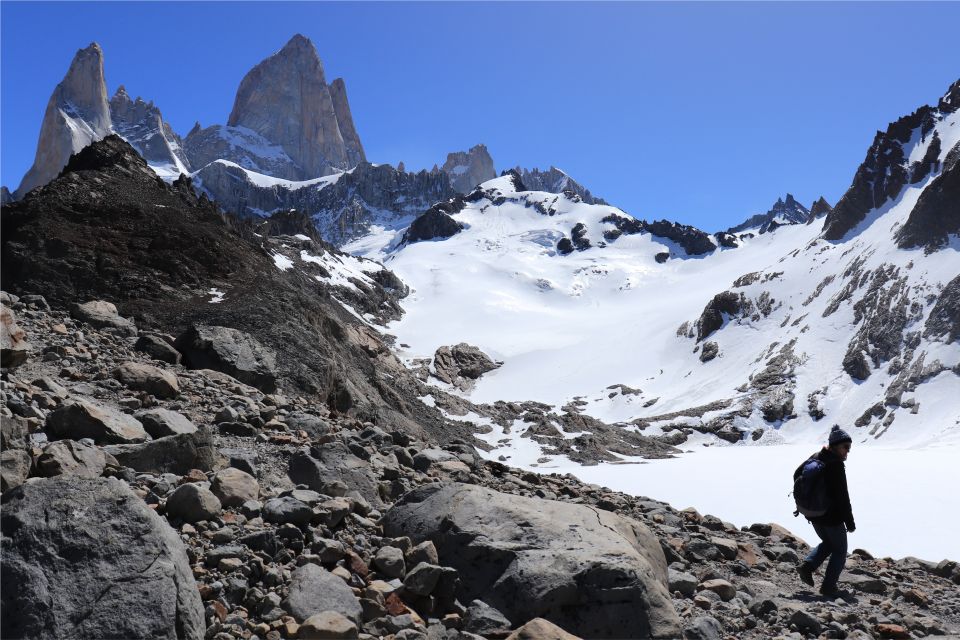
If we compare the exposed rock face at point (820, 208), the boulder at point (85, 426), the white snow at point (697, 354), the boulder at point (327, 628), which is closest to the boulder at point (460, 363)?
the white snow at point (697, 354)

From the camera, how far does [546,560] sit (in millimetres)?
6418

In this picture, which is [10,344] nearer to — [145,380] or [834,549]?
[145,380]

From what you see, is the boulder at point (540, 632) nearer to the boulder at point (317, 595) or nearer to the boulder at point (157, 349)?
the boulder at point (317, 595)

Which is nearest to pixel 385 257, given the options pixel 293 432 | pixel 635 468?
pixel 635 468

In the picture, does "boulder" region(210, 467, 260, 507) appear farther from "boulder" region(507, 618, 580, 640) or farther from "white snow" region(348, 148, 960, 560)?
"white snow" region(348, 148, 960, 560)

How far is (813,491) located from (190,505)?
826 cm

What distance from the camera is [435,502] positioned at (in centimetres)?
765

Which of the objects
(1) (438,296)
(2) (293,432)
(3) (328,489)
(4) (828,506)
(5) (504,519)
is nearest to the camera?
(5) (504,519)

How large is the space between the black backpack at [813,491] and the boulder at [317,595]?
→ 6.59 m

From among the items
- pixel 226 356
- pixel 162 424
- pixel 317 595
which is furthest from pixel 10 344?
pixel 317 595

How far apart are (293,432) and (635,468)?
3630 centimetres

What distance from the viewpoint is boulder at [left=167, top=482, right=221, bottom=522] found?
6441 millimetres

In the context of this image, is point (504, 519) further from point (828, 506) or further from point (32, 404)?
point (32, 404)

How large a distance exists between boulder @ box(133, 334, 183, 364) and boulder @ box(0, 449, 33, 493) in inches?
315
